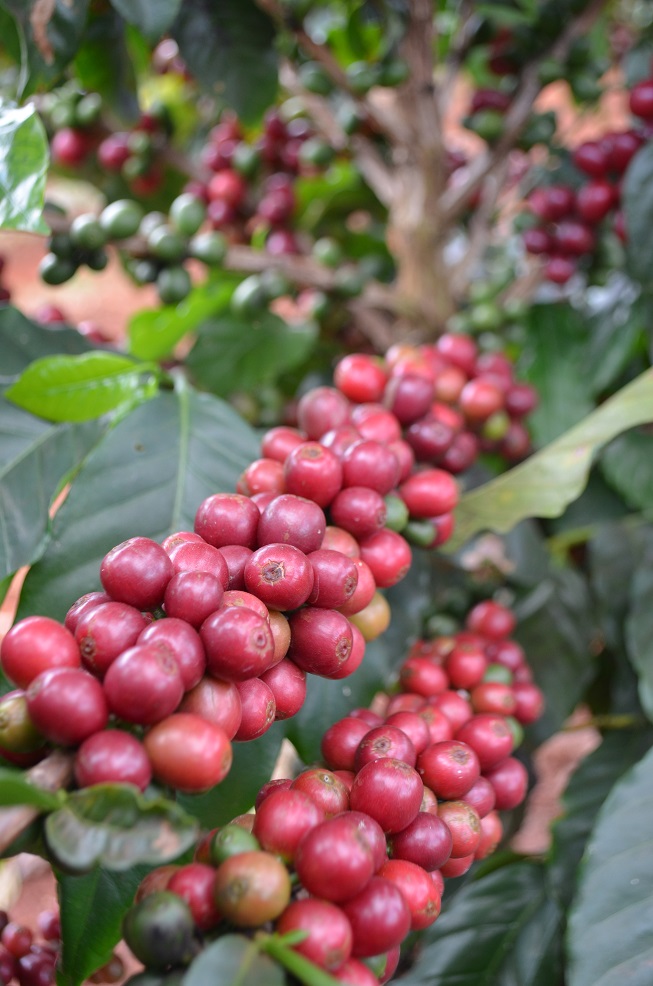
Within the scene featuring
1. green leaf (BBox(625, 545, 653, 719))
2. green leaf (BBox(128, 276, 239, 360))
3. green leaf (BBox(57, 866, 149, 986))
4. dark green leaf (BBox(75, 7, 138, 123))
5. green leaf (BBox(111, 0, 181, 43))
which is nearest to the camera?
green leaf (BBox(57, 866, 149, 986))

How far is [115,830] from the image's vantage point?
30 cm

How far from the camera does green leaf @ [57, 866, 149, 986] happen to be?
410mm

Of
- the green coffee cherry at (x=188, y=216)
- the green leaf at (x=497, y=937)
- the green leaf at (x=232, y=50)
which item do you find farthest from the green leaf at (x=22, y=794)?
the green leaf at (x=232, y=50)

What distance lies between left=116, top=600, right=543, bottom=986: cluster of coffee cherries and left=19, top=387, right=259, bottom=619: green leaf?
7.8 inches

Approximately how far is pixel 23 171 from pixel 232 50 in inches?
17.9

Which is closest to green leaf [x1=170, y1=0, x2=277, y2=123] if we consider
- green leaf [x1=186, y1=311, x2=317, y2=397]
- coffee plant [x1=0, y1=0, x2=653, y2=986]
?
coffee plant [x1=0, y1=0, x2=653, y2=986]

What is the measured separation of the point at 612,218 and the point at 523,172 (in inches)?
14.0

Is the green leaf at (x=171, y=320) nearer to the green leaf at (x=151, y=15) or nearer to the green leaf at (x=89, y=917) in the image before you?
the green leaf at (x=151, y=15)

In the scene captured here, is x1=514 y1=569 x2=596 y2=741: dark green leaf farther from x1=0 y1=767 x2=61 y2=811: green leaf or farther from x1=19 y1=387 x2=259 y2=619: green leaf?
x1=0 y1=767 x2=61 y2=811: green leaf

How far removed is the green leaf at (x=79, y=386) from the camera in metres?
0.61

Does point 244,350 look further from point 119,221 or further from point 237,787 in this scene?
point 237,787

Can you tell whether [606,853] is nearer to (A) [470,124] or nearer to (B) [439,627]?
(B) [439,627]

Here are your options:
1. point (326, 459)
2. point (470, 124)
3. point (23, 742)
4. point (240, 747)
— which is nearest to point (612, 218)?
point (470, 124)

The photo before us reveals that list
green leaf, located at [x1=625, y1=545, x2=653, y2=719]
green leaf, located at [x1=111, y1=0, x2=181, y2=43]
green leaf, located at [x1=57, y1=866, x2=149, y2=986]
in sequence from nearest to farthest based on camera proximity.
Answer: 1. green leaf, located at [x1=57, y1=866, x2=149, y2=986]
2. green leaf, located at [x1=111, y1=0, x2=181, y2=43]
3. green leaf, located at [x1=625, y1=545, x2=653, y2=719]
